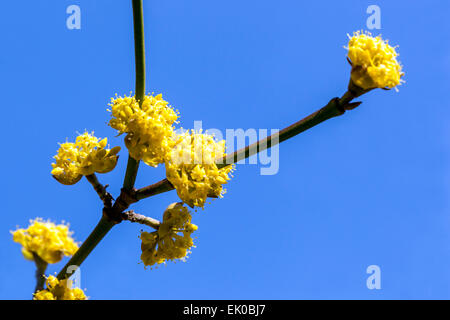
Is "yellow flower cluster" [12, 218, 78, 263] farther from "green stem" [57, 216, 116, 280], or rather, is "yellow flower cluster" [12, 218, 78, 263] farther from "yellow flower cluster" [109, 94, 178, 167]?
"yellow flower cluster" [109, 94, 178, 167]

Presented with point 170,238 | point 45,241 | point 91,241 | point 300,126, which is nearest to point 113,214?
point 91,241

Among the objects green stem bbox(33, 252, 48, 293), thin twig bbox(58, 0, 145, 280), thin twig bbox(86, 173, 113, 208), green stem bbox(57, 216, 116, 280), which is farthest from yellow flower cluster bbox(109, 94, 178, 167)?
green stem bbox(33, 252, 48, 293)

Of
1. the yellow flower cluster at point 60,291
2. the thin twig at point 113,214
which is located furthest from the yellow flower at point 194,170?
the yellow flower cluster at point 60,291

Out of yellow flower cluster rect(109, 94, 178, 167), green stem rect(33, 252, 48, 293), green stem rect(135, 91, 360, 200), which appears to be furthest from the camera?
green stem rect(33, 252, 48, 293)

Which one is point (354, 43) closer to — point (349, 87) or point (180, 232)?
point (349, 87)

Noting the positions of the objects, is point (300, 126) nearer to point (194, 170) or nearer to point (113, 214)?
point (194, 170)

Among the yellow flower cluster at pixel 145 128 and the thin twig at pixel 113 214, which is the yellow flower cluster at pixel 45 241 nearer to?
the thin twig at pixel 113 214
